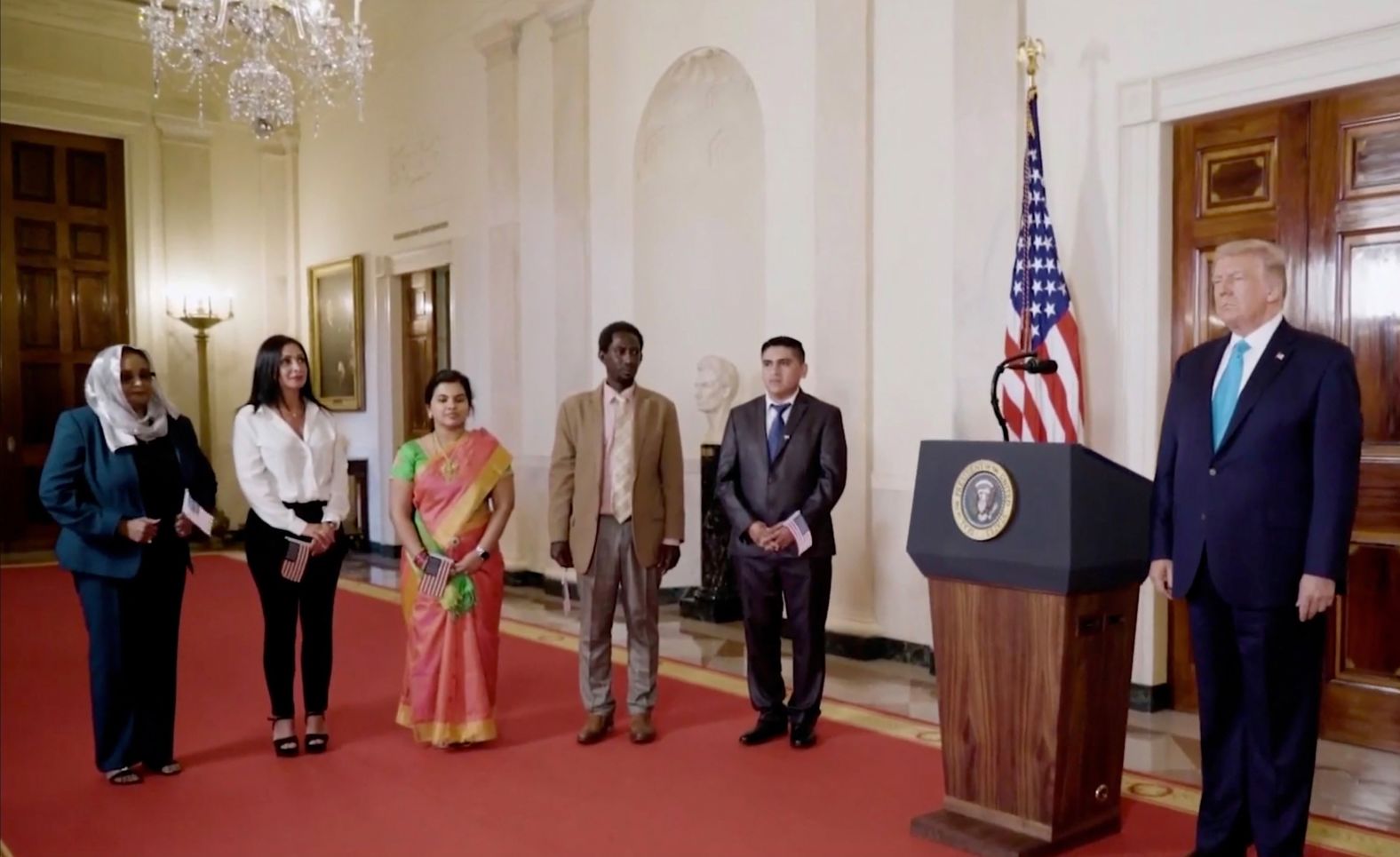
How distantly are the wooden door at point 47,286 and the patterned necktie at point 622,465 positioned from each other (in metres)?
7.91

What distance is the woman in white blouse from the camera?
12.6 ft

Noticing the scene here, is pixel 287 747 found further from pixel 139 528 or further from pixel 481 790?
pixel 139 528

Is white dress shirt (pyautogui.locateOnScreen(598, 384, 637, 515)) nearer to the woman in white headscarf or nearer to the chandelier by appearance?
the woman in white headscarf

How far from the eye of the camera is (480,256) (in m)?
8.50

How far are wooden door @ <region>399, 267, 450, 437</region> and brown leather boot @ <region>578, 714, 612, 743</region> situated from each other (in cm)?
543

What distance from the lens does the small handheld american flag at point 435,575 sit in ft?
13.0

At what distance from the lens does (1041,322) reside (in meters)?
4.65

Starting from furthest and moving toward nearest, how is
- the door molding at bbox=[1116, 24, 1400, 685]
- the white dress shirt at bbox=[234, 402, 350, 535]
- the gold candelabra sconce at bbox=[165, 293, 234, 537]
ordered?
the gold candelabra sconce at bbox=[165, 293, 234, 537] < the door molding at bbox=[1116, 24, 1400, 685] < the white dress shirt at bbox=[234, 402, 350, 535]

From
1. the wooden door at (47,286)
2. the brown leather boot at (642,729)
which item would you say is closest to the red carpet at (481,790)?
the brown leather boot at (642,729)

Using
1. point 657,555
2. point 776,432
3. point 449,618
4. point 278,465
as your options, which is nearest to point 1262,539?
point 776,432

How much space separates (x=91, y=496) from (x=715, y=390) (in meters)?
3.62

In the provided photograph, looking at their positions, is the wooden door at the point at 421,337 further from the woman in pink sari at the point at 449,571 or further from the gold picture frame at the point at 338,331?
the woman in pink sari at the point at 449,571

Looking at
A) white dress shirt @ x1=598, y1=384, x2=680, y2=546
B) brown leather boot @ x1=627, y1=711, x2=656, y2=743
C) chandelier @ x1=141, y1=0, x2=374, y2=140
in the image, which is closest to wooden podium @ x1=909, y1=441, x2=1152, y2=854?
brown leather boot @ x1=627, y1=711, x2=656, y2=743

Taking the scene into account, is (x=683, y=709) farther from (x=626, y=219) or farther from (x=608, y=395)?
(x=626, y=219)
